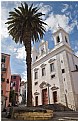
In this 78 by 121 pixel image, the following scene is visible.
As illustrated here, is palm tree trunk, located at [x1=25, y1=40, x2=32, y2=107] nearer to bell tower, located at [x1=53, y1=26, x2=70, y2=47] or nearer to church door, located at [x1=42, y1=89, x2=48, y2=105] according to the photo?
bell tower, located at [x1=53, y1=26, x2=70, y2=47]

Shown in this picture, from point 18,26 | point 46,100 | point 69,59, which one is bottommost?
point 46,100

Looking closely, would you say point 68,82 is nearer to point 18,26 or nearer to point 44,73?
point 44,73

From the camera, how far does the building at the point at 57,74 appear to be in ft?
74.5

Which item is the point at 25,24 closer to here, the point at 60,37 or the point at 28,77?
the point at 28,77

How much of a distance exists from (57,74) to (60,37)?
7.01 meters

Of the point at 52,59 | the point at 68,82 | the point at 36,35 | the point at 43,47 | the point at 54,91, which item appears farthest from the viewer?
A: the point at 43,47

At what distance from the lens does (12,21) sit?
15.7 meters

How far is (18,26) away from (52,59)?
505 inches

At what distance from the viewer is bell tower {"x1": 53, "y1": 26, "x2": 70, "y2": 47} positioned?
27.0 m

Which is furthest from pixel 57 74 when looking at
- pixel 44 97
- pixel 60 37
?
pixel 60 37

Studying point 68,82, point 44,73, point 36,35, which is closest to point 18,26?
point 36,35

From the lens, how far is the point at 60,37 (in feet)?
89.8

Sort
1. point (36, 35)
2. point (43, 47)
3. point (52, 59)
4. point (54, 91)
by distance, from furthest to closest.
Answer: point (43, 47), point (52, 59), point (54, 91), point (36, 35)

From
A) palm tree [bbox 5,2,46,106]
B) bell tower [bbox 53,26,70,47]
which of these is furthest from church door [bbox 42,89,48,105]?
palm tree [bbox 5,2,46,106]
